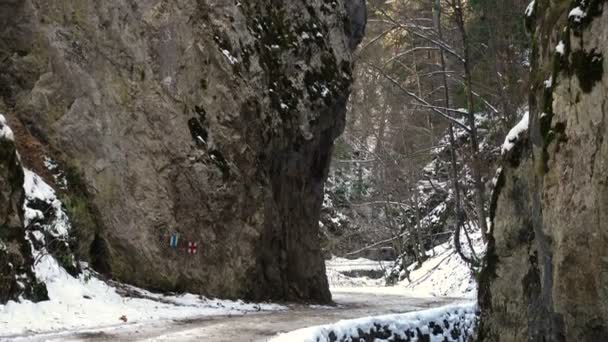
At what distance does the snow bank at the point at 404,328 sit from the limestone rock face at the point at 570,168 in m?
2.36

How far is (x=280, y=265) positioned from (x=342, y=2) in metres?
9.52

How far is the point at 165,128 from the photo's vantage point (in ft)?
52.9

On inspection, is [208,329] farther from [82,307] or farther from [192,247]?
[192,247]

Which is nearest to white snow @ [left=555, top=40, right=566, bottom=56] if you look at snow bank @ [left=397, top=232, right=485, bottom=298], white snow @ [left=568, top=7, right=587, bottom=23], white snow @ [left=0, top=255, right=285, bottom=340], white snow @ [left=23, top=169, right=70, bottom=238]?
white snow @ [left=568, top=7, right=587, bottom=23]

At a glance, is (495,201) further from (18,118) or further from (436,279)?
(436,279)

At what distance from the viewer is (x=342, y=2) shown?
24016 millimetres

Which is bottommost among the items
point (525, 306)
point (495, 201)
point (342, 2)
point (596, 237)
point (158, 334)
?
point (158, 334)

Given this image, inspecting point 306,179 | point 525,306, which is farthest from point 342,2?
point 525,306

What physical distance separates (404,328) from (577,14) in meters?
6.10

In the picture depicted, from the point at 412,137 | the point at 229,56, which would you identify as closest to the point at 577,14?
the point at 229,56

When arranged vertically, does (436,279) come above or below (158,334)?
above

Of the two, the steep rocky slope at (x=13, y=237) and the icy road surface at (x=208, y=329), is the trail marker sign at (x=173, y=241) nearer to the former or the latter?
the icy road surface at (x=208, y=329)

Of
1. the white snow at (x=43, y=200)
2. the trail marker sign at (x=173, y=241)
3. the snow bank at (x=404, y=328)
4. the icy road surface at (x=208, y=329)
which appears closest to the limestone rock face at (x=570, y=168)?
the snow bank at (x=404, y=328)

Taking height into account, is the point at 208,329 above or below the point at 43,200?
below
